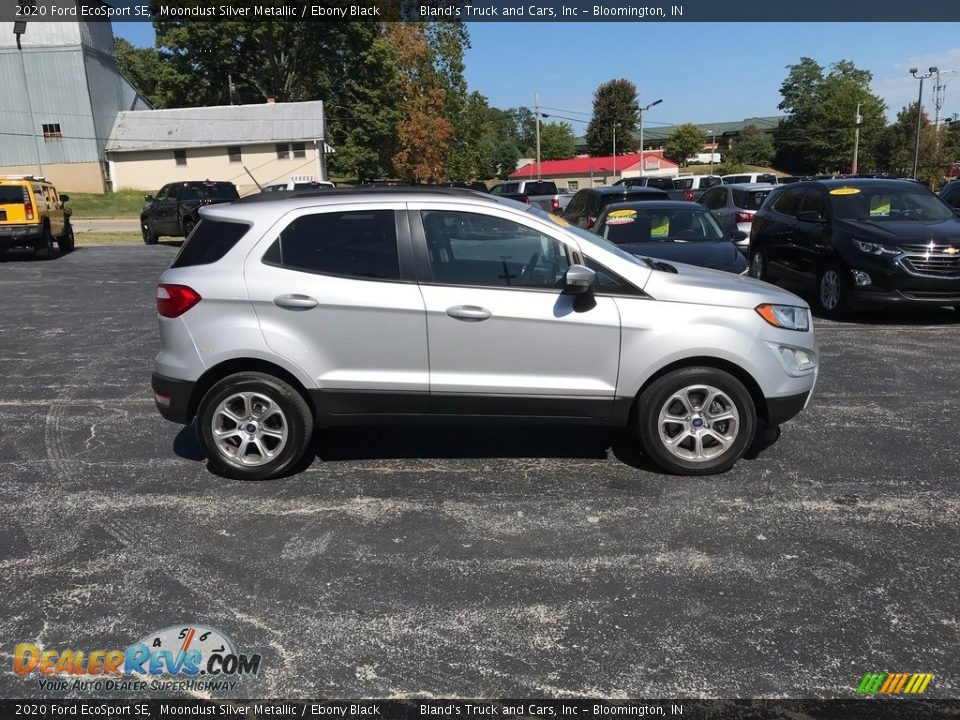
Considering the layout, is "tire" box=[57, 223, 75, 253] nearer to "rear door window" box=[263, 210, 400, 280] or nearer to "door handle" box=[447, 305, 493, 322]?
"rear door window" box=[263, 210, 400, 280]

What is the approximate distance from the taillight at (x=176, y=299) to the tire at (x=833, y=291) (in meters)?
8.04

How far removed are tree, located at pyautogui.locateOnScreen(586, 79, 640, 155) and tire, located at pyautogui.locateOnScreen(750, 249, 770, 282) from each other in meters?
100

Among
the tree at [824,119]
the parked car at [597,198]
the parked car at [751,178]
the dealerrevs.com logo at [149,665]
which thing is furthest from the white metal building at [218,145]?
the tree at [824,119]

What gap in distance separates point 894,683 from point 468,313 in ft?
9.38

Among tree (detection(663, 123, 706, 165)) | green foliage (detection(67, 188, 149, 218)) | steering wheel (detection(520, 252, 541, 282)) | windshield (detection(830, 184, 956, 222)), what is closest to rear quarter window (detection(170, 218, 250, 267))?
steering wheel (detection(520, 252, 541, 282))

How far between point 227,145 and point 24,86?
1106 centimetres

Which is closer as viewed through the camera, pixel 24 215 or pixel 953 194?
pixel 953 194

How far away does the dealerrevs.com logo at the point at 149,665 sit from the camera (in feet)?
10.2

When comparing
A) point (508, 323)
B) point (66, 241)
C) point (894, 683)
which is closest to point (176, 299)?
point (508, 323)

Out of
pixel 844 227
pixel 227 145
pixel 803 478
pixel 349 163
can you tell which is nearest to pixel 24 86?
pixel 227 145

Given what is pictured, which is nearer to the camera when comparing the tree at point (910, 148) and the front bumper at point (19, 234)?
the front bumper at point (19, 234)

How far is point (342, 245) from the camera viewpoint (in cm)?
498

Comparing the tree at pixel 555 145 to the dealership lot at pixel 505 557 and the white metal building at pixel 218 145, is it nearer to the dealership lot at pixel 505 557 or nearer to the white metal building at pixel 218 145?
the white metal building at pixel 218 145

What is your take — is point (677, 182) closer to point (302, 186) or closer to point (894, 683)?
point (302, 186)
